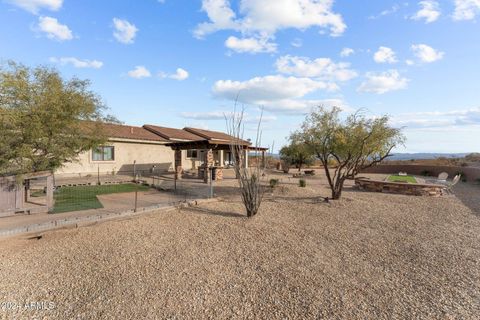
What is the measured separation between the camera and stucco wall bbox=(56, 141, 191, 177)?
16.8m

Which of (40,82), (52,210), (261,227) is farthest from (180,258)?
(40,82)

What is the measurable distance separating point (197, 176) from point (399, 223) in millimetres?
13793

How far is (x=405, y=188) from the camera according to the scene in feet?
46.6

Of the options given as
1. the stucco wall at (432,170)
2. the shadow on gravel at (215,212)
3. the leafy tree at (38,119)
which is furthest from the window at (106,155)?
the stucco wall at (432,170)

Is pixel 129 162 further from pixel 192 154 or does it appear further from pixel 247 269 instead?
pixel 247 269

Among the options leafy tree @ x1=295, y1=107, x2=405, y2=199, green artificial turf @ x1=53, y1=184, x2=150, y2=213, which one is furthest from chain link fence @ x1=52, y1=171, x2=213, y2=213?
leafy tree @ x1=295, y1=107, x2=405, y2=199

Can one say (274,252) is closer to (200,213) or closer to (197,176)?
(200,213)

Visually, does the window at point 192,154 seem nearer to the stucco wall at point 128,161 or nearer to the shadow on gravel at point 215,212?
the stucco wall at point 128,161

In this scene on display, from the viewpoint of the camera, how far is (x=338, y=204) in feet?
35.8

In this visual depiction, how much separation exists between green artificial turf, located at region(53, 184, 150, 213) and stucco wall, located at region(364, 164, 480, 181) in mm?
25294

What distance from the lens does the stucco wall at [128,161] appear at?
1684 cm

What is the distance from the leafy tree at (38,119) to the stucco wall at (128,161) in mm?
7671

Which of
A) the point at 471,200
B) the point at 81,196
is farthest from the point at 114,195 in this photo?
the point at 471,200

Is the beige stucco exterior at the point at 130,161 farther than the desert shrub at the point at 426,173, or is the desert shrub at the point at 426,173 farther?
the desert shrub at the point at 426,173
